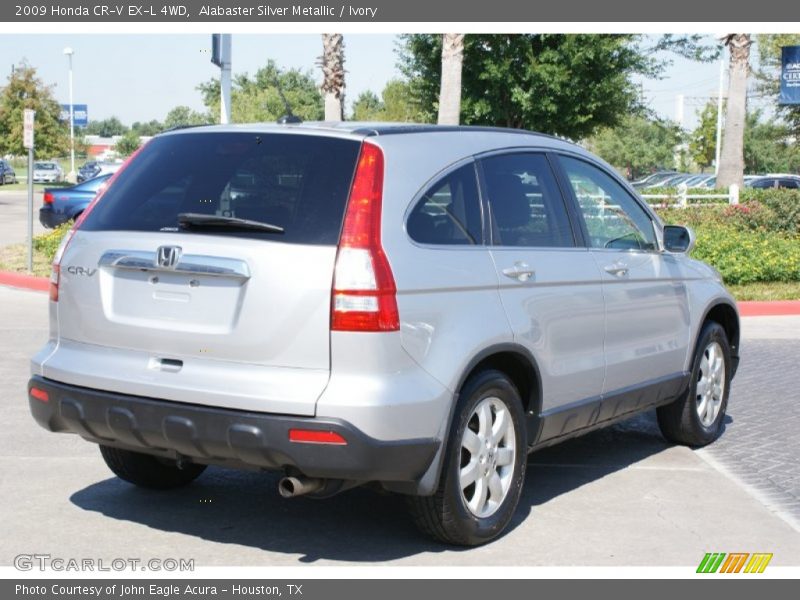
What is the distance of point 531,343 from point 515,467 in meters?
0.60

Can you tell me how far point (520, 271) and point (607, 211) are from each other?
4.58 ft

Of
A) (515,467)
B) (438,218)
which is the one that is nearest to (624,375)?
(515,467)

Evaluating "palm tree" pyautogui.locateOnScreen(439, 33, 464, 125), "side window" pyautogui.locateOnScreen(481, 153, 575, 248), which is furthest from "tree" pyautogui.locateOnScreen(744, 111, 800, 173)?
"side window" pyautogui.locateOnScreen(481, 153, 575, 248)

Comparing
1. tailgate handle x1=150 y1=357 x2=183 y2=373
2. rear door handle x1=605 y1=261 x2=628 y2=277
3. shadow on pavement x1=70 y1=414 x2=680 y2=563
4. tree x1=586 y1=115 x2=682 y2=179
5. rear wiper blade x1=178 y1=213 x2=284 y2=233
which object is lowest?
shadow on pavement x1=70 y1=414 x2=680 y2=563

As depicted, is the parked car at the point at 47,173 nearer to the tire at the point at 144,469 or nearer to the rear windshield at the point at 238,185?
the tire at the point at 144,469

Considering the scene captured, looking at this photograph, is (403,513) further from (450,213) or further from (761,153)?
(761,153)

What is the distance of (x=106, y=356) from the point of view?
16.8 ft

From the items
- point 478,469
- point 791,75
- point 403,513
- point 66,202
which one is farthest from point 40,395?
point 791,75

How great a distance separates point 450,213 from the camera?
527 cm

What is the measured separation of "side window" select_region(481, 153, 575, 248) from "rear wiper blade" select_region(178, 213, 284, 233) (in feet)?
3.94

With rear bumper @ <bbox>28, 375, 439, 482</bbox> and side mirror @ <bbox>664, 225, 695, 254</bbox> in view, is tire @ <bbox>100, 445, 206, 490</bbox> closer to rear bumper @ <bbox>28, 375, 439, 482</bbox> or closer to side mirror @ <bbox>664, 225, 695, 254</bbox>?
rear bumper @ <bbox>28, 375, 439, 482</bbox>

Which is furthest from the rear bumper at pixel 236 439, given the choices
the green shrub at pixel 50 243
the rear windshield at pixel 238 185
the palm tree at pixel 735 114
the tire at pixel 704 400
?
the palm tree at pixel 735 114

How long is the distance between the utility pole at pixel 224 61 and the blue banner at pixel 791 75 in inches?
619

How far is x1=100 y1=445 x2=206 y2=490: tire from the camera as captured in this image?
6.03 meters
